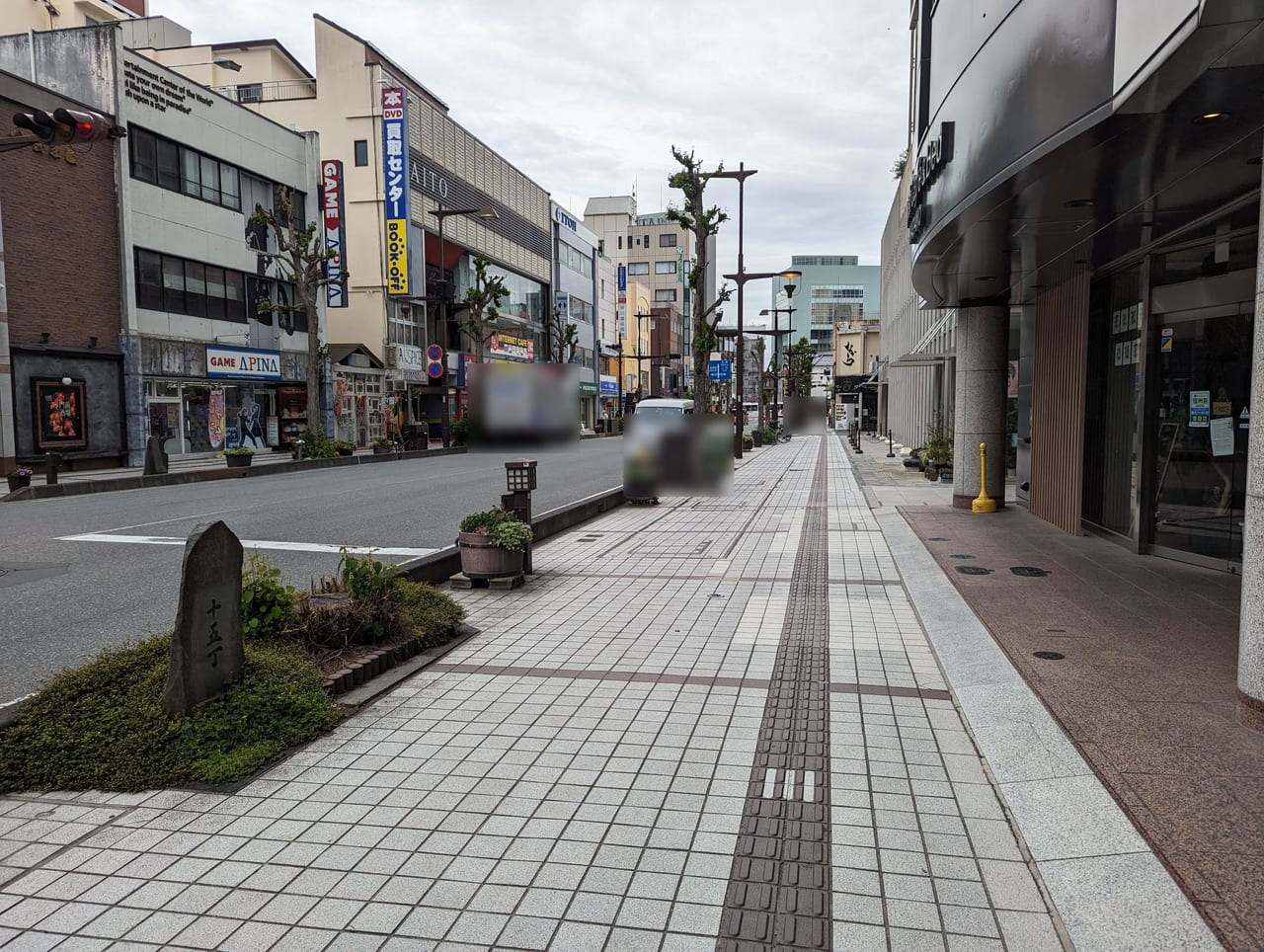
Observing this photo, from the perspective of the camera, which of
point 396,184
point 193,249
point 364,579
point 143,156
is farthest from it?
point 396,184

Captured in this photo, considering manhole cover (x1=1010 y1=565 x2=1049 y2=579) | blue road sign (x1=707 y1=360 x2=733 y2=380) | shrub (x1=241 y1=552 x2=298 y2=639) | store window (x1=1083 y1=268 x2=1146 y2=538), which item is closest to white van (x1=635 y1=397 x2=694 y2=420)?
blue road sign (x1=707 y1=360 x2=733 y2=380)

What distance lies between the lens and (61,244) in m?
25.2

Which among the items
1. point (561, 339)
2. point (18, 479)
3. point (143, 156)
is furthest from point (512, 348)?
point (18, 479)

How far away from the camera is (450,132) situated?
5022cm

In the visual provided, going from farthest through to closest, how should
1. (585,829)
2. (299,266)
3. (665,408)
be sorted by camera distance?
(299,266), (665,408), (585,829)

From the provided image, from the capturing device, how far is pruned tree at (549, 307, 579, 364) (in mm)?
63372

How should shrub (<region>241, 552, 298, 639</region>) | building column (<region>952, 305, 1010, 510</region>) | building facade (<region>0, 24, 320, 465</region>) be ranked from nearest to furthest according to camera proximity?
shrub (<region>241, 552, 298, 639</region>), building column (<region>952, 305, 1010, 510</region>), building facade (<region>0, 24, 320, 465</region>)

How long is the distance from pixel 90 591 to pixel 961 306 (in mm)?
13521

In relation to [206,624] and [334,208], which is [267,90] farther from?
[206,624]

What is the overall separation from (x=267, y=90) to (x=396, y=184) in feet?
36.1

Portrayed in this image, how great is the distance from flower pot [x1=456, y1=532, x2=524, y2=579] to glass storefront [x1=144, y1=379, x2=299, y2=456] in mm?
23054

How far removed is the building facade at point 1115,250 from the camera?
200 inches

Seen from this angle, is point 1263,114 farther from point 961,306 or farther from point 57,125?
point 57,125

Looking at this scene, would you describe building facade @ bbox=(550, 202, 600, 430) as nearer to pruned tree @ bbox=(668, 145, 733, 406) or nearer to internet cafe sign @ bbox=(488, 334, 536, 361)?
internet cafe sign @ bbox=(488, 334, 536, 361)
